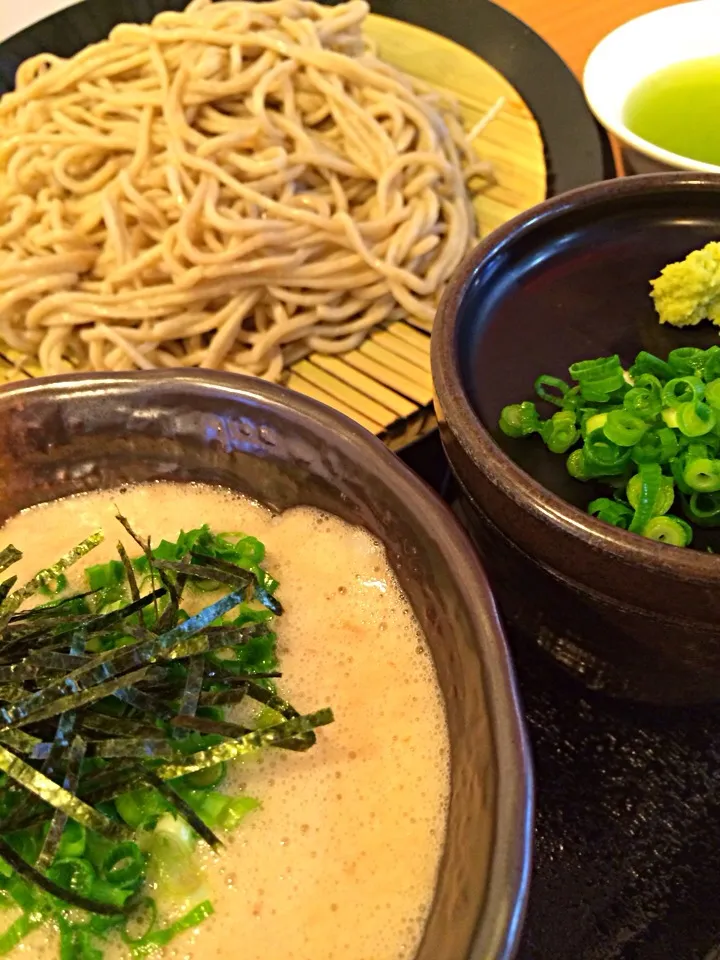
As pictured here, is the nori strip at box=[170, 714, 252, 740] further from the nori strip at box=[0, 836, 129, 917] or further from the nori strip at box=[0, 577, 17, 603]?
the nori strip at box=[0, 577, 17, 603]

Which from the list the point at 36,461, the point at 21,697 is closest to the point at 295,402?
the point at 36,461

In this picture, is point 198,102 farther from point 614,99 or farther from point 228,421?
point 228,421

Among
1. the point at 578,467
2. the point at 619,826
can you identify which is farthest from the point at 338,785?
the point at 578,467

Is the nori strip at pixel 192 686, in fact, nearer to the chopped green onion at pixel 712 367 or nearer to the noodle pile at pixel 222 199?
the chopped green onion at pixel 712 367

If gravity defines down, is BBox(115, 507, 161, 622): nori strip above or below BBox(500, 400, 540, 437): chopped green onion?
above

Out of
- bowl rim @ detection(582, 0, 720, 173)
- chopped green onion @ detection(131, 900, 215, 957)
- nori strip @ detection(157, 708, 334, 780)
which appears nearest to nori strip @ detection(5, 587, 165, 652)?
nori strip @ detection(157, 708, 334, 780)

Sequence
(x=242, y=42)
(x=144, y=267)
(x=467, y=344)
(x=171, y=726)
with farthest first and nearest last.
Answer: (x=242, y=42) → (x=144, y=267) → (x=467, y=344) → (x=171, y=726)

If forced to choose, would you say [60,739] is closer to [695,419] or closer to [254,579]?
[254,579]
